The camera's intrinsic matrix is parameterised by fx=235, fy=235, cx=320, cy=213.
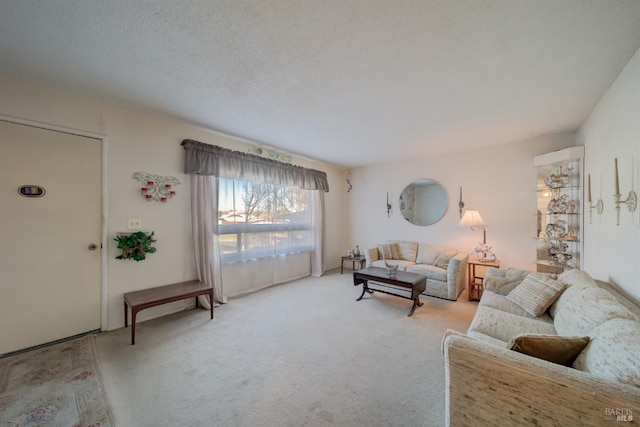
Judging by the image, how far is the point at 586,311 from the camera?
1495mm

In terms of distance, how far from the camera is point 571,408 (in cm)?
89

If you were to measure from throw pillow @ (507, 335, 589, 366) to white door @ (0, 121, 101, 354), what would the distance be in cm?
363

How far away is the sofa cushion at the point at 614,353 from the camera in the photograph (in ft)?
3.00

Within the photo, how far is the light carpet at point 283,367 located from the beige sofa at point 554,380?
0.56 metres

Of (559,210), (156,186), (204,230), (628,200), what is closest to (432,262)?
(559,210)

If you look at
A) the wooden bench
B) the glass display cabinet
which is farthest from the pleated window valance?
the glass display cabinet

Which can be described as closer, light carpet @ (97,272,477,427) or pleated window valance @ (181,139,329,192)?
light carpet @ (97,272,477,427)

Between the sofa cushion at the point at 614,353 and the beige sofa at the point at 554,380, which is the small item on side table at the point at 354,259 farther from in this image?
the sofa cushion at the point at 614,353

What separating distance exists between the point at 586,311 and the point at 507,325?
0.46 metres

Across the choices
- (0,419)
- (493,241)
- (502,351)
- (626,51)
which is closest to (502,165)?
(493,241)

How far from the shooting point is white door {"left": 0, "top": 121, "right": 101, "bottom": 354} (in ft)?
6.86

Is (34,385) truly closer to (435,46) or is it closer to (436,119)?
(435,46)

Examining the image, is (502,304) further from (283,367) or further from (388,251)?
(388,251)

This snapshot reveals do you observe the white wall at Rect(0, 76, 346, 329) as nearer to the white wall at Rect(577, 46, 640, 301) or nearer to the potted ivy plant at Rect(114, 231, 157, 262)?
the potted ivy plant at Rect(114, 231, 157, 262)
